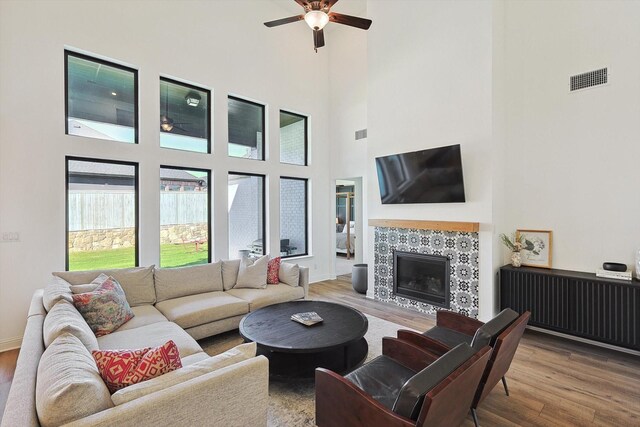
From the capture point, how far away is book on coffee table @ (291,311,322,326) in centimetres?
293

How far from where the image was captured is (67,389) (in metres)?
1.21

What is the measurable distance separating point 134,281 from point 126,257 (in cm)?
109

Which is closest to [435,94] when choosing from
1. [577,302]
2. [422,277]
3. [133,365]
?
[422,277]

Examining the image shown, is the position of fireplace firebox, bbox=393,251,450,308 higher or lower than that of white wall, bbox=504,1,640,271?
lower

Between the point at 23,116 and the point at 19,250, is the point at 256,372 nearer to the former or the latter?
the point at 19,250

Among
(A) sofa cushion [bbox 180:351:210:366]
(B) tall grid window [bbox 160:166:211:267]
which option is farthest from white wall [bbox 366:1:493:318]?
(A) sofa cushion [bbox 180:351:210:366]

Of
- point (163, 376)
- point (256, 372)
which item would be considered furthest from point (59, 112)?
point (256, 372)

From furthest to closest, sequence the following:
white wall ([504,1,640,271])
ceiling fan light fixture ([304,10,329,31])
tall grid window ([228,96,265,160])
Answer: tall grid window ([228,96,265,160]), white wall ([504,1,640,271]), ceiling fan light fixture ([304,10,329,31])

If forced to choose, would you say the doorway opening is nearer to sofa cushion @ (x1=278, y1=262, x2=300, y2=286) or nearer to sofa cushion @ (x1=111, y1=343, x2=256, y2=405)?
sofa cushion @ (x1=278, y1=262, x2=300, y2=286)

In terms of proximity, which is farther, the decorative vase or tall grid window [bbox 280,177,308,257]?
tall grid window [bbox 280,177,308,257]

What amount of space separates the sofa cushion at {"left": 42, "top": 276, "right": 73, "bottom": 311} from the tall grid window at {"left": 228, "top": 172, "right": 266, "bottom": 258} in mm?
2714

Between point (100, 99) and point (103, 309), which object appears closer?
point (103, 309)

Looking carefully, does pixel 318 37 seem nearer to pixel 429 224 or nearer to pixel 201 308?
pixel 429 224

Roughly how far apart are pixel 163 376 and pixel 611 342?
436 cm
